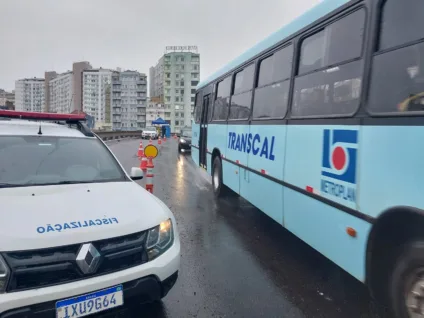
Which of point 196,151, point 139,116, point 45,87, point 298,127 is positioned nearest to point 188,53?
point 139,116

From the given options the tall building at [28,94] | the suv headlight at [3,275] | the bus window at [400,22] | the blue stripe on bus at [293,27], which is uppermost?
the tall building at [28,94]

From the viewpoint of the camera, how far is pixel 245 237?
5527 millimetres

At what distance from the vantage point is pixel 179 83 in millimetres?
104625

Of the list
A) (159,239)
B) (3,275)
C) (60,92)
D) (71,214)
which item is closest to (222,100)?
(159,239)

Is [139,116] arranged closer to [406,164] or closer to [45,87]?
[45,87]

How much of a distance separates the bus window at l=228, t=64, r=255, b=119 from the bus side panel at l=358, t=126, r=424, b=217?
11.6 ft

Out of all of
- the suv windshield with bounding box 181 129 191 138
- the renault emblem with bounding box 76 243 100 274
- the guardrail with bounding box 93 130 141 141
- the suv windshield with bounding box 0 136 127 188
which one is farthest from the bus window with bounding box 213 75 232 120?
the guardrail with bounding box 93 130 141 141

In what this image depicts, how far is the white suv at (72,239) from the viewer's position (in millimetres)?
2312

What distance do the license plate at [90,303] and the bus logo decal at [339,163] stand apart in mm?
2283

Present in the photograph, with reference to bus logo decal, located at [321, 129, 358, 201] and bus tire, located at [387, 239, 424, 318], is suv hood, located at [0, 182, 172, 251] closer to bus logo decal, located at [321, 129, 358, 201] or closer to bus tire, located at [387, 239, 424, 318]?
bus logo decal, located at [321, 129, 358, 201]

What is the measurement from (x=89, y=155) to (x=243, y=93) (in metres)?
3.63

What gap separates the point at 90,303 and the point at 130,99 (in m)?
119

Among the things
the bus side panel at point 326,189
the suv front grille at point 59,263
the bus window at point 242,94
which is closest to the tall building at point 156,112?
the bus window at point 242,94

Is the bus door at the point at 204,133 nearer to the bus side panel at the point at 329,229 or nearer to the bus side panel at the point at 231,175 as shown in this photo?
the bus side panel at the point at 231,175
